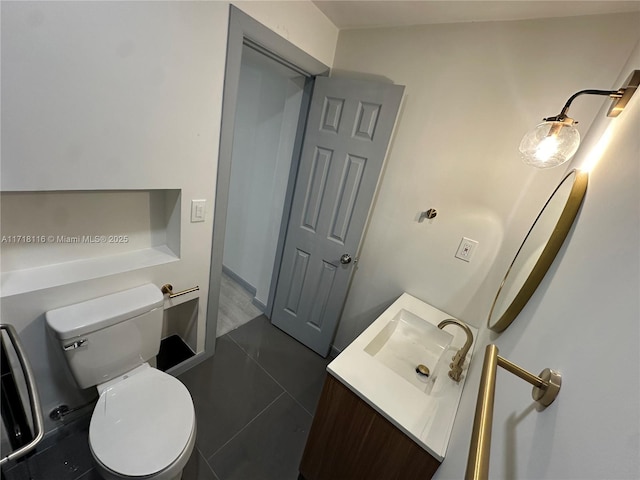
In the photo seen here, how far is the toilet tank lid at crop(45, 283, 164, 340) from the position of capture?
3.34 feet

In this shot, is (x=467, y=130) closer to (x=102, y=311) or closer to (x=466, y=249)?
(x=466, y=249)

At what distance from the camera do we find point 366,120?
152 cm

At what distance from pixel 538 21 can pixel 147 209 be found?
2.02m

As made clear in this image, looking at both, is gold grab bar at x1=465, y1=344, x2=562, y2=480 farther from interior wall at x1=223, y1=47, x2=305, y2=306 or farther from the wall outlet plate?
interior wall at x1=223, y1=47, x2=305, y2=306

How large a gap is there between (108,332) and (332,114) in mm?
1642

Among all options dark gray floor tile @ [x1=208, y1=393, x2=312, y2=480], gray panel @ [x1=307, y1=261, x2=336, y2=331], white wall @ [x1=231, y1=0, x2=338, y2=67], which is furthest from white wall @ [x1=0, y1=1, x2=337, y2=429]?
gray panel @ [x1=307, y1=261, x2=336, y2=331]

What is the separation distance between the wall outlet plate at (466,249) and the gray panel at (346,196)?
0.67 metres

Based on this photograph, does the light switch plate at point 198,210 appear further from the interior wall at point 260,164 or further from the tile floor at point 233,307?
the tile floor at point 233,307

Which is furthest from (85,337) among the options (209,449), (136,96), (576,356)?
(576,356)

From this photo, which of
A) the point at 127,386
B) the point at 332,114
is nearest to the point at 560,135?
the point at 332,114

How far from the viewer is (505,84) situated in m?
1.23

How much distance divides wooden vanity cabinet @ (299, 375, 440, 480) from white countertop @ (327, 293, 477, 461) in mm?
36

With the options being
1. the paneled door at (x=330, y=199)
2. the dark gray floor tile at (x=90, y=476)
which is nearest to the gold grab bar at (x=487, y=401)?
the paneled door at (x=330, y=199)

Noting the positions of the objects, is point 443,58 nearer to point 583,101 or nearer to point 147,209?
point 583,101
